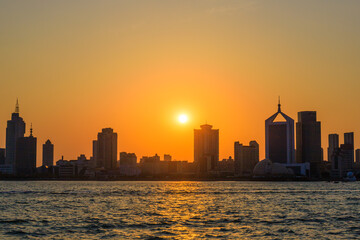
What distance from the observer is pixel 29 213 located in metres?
98.5

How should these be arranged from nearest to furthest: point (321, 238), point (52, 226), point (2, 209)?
point (321, 238) → point (52, 226) → point (2, 209)

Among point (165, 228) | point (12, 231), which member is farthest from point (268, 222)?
point (12, 231)

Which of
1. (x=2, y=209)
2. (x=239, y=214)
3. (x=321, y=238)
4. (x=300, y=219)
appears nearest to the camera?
(x=321, y=238)

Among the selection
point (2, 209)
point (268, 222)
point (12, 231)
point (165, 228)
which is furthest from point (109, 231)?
point (2, 209)

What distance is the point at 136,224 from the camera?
264ft

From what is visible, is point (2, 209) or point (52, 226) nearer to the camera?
point (52, 226)

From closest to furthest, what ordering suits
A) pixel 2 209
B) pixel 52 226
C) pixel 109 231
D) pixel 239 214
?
pixel 109 231, pixel 52 226, pixel 239 214, pixel 2 209

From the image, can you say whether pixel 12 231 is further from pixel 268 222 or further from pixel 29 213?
pixel 268 222

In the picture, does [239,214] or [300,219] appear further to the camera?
[239,214]

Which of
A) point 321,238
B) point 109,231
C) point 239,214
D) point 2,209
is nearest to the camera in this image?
point 321,238

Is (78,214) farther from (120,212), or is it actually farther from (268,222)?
(268,222)

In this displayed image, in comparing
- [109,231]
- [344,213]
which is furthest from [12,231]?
[344,213]

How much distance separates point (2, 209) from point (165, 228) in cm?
4591

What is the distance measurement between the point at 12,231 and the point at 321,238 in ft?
127
